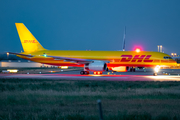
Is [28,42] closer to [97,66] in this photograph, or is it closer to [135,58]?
[97,66]

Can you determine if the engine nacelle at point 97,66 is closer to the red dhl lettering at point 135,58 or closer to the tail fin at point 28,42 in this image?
the red dhl lettering at point 135,58

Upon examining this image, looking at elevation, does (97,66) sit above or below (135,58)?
below

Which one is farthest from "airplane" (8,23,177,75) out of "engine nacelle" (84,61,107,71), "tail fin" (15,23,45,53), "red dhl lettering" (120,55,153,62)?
"engine nacelle" (84,61,107,71)

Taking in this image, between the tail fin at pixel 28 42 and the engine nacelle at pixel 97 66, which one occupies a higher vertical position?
the tail fin at pixel 28 42

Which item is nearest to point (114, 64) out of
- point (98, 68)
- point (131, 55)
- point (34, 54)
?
point (131, 55)

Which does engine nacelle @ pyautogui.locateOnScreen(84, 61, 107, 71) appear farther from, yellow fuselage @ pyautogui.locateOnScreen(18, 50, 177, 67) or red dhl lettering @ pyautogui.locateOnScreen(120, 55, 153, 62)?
red dhl lettering @ pyautogui.locateOnScreen(120, 55, 153, 62)

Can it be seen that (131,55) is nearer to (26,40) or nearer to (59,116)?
(26,40)

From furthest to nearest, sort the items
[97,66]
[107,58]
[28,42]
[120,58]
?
1. [28,42]
2. [107,58]
3. [120,58]
4. [97,66]

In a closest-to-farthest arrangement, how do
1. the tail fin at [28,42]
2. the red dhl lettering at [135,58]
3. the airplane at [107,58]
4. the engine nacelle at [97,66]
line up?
the engine nacelle at [97,66] < the airplane at [107,58] < the red dhl lettering at [135,58] < the tail fin at [28,42]

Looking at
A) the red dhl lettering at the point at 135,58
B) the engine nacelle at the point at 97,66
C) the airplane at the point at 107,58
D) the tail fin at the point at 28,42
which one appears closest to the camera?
the engine nacelle at the point at 97,66

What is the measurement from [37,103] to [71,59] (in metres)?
24.8

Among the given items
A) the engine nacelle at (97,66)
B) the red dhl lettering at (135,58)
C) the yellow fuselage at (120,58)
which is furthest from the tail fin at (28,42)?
the red dhl lettering at (135,58)

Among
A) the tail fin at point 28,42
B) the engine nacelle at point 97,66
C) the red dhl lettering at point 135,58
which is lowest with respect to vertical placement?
the engine nacelle at point 97,66

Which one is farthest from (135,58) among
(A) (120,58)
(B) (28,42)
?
(B) (28,42)
